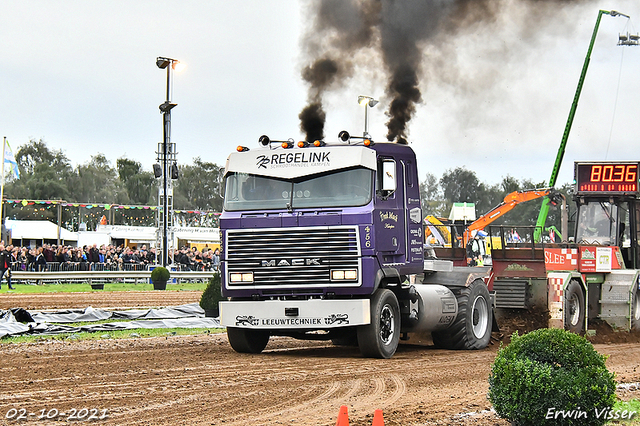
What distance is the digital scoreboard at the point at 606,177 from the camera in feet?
59.4

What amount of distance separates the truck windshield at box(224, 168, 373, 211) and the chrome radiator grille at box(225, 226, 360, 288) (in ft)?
1.48

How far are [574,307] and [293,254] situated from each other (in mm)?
7198

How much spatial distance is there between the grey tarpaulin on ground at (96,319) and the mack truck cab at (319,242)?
501 centimetres

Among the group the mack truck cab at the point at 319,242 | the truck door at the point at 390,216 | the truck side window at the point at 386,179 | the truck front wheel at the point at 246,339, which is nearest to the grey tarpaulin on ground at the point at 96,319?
the truck front wheel at the point at 246,339

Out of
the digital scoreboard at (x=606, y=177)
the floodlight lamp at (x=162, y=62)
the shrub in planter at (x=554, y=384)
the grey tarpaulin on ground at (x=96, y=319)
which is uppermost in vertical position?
the floodlight lamp at (x=162, y=62)

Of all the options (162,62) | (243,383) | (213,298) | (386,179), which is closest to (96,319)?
(213,298)

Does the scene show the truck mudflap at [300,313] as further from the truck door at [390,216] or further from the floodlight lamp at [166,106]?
the floodlight lamp at [166,106]

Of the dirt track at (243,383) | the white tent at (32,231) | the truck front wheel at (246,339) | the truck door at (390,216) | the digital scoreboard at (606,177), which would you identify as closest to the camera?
the dirt track at (243,383)

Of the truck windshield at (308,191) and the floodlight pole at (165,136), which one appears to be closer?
the truck windshield at (308,191)

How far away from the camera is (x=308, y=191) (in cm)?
1260

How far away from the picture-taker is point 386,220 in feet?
41.5

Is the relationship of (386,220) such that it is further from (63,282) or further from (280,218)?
(63,282)

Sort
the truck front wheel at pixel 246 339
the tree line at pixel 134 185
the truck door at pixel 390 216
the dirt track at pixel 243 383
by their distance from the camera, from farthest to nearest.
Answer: the tree line at pixel 134 185, the truck front wheel at pixel 246 339, the truck door at pixel 390 216, the dirt track at pixel 243 383

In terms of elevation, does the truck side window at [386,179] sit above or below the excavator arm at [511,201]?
below
